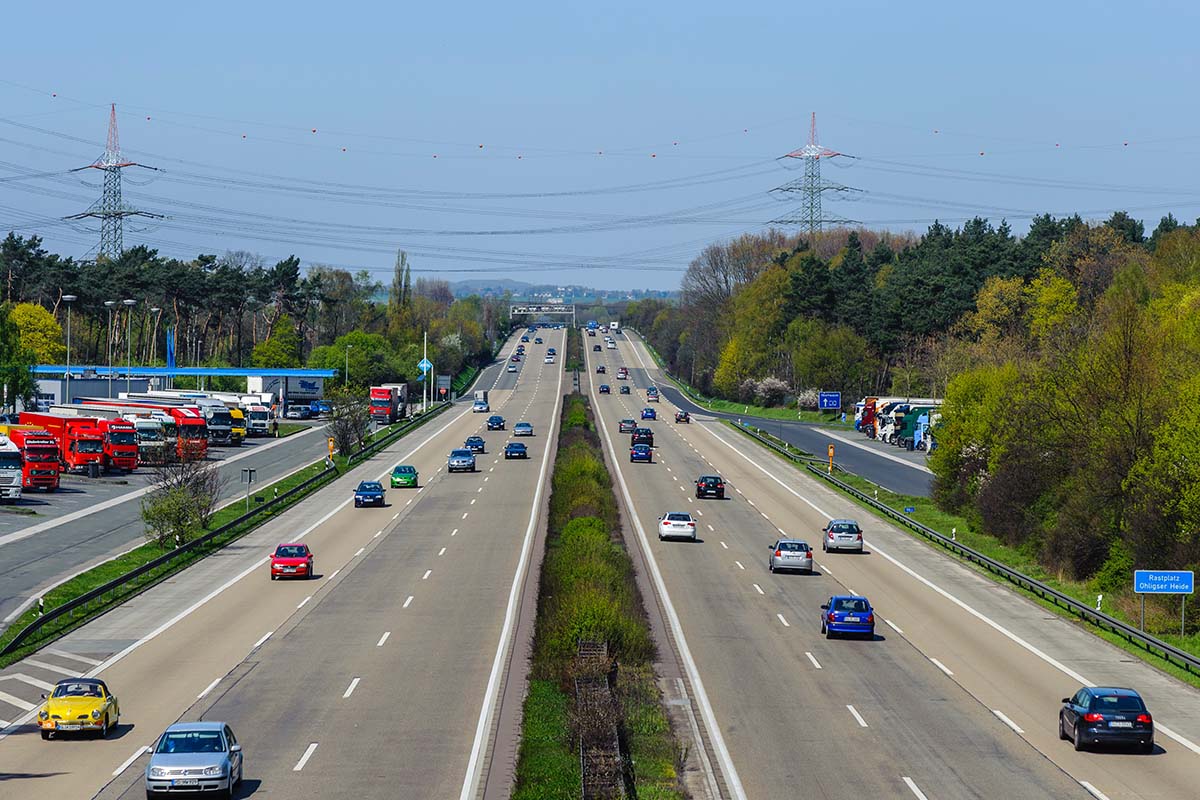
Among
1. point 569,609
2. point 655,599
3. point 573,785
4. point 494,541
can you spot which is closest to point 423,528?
point 494,541

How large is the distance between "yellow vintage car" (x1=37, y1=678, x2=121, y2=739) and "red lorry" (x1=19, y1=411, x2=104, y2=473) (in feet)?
194

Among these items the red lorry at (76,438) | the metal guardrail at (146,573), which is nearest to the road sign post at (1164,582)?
the metal guardrail at (146,573)

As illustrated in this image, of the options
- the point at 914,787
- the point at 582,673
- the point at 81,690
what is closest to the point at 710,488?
the point at 582,673

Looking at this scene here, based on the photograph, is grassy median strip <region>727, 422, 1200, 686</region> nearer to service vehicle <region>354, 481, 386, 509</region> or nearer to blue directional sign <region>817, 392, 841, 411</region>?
service vehicle <region>354, 481, 386, 509</region>

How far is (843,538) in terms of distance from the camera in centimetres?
6041

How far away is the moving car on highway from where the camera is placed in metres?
22.6

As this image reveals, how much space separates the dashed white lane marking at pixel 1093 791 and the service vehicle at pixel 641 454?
73.9 m

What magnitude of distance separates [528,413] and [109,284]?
45647 mm

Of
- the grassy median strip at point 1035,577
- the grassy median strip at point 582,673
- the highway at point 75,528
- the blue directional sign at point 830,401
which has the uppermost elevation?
the blue directional sign at point 830,401

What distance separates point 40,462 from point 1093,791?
61.8 m

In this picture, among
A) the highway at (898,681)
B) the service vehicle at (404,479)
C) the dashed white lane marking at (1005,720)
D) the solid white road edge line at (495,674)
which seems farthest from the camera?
the service vehicle at (404,479)

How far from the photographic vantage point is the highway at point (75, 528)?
50031 mm

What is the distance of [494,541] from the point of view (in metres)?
61.2

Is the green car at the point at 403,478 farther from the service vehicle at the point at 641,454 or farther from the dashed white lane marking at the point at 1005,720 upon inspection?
the dashed white lane marking at the point at 1005,720
